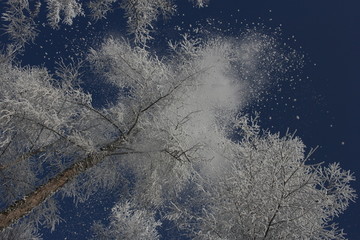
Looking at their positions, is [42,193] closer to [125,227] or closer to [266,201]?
[266,201]

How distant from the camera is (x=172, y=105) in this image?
357 inches

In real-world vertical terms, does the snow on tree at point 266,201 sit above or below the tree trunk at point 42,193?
above

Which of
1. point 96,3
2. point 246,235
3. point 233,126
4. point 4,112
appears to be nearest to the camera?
point 246,235

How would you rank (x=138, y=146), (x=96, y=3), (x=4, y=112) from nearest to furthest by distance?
(x=4, y=112), (x=96, y=3), (x=138, y=146)

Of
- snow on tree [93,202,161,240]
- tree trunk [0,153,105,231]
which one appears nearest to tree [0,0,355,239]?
tree trunk [0,153,105,231]

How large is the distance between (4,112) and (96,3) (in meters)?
3.04

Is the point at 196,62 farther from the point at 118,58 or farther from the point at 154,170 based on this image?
the point at 154,170

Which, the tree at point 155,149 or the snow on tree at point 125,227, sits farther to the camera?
the snow on tree at point 125,227

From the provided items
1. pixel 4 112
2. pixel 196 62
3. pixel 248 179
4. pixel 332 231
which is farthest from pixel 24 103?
pixel 332 231

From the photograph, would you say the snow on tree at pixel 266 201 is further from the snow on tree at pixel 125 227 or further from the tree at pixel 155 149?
the snow on tree at pixel 125 227

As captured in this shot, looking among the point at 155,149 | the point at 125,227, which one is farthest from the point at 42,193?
the point at 125,227

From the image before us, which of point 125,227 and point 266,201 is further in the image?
point 125,227

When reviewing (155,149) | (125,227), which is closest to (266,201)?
(155,149)

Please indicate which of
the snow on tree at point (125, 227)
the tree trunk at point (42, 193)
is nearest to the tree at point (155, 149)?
the tree trunk at point (42, 193)
